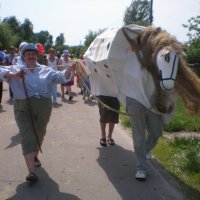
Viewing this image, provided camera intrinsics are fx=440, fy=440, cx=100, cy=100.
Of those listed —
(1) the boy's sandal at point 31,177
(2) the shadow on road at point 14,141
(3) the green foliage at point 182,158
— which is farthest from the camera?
(2) the shadow on road at point 14,141

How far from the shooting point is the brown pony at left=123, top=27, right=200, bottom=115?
5.57 m

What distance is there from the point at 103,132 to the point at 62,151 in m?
0.88

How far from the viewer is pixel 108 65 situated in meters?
6.25

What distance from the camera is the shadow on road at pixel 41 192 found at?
17.4ft

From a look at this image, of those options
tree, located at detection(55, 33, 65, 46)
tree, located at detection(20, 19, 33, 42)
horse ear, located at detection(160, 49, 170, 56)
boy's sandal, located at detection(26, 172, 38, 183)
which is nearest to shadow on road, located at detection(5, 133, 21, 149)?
boy's sandal, located at detection(26, 172, 38, 183)

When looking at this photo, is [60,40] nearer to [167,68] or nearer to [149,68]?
[149,68]

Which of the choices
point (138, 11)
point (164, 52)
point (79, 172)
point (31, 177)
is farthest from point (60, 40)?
point (164, 52)

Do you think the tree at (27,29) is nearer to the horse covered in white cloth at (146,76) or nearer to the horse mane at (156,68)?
the horse covered in white cloth at (146,76)

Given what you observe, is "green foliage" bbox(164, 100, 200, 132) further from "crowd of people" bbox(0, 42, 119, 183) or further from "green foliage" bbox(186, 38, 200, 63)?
"green foliage" bbox(186, 38, 200, 63)

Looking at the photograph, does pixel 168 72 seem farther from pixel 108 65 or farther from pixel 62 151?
pixel 62 151

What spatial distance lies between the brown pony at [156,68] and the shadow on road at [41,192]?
1.74m

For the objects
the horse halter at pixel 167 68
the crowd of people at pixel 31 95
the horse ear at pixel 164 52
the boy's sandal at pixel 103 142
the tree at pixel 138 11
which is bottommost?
the tree at pixel 138 11

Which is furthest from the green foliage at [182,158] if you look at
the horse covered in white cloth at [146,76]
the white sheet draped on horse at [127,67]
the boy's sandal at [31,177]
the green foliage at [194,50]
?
the green foliage at [194,50]

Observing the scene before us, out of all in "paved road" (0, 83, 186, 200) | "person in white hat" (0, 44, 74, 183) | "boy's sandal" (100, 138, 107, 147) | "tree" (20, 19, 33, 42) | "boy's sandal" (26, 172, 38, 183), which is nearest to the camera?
"paved road" (0, 83, 186, 200)
